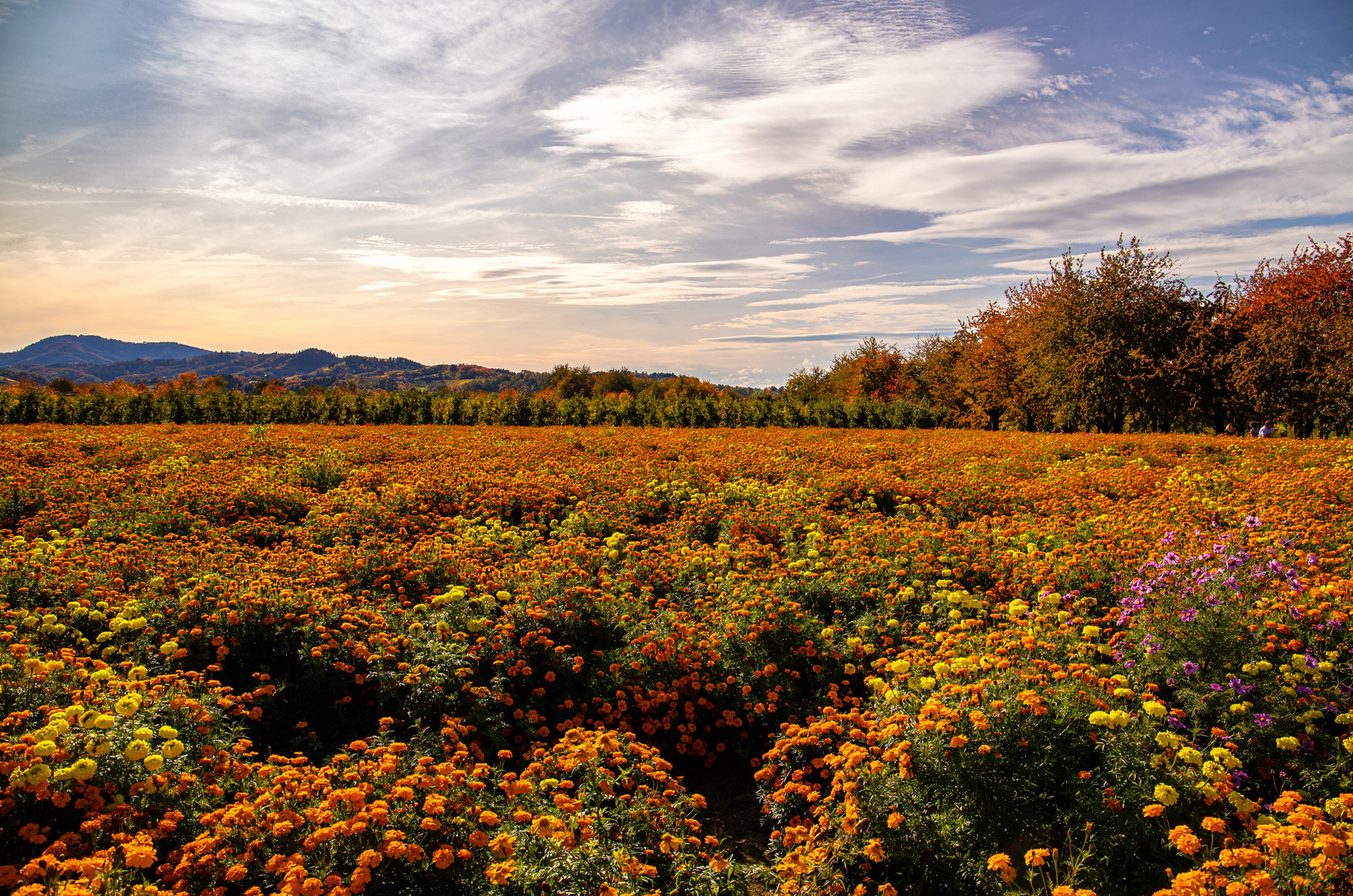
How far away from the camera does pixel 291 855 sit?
2.91 m

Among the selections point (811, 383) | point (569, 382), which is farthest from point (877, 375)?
point (569, 382)

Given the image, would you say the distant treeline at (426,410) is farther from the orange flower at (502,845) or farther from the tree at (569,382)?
the tree at (569,382)

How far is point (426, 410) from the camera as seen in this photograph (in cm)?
3253

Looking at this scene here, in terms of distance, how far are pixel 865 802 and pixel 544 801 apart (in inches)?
68.1

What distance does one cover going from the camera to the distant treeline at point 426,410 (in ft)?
88.8

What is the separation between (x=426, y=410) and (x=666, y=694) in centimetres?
3040

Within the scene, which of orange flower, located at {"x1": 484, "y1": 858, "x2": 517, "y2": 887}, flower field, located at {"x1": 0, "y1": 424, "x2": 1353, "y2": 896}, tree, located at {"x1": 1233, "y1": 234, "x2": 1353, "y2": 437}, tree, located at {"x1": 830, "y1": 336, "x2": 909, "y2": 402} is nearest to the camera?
orange flower, located at {"x1": 484, "y1": 858, "x2": 517, "y2": 887}

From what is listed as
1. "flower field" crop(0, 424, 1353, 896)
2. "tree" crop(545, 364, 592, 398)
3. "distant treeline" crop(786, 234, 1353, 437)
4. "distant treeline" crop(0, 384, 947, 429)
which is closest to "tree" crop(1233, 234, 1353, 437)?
"distant treeline" crop(786, 234, 1353, 437)

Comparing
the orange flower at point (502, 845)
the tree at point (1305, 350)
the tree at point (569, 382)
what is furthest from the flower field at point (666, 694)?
the tree at point (569, 382)

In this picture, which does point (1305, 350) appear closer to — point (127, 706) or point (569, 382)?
point (127, 706)

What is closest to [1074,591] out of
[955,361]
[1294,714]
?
[1294,714]

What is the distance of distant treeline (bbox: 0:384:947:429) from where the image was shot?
27.1 meters

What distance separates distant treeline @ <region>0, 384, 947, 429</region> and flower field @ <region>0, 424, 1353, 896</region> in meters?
22.0

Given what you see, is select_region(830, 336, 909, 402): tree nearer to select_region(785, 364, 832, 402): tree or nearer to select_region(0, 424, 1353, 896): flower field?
select_region(785, 364, 832, 402): tree
